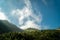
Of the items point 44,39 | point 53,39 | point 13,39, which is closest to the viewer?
point 13,39

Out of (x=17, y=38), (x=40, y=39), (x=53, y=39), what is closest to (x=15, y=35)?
(x=17, y=38)

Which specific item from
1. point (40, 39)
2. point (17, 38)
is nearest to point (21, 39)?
point (17, 38)

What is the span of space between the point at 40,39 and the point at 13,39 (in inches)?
1501

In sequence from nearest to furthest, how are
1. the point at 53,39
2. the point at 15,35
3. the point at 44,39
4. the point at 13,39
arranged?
the point at 13,39
the point at 15,35
the point at 44,39
the point at 53,39

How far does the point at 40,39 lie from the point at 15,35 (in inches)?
1193

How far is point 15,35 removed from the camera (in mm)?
122125

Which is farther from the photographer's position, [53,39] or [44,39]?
[53,39]

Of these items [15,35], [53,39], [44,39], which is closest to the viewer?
[15,35]

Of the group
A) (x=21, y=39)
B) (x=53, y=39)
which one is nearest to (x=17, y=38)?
(x=21, y=39)

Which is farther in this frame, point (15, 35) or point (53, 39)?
point (53, 39)

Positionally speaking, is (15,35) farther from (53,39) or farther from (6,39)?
(53,39)

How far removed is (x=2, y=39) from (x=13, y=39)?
864cm

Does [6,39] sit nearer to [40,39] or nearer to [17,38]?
[17,38]

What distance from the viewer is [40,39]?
142375 millimetres
